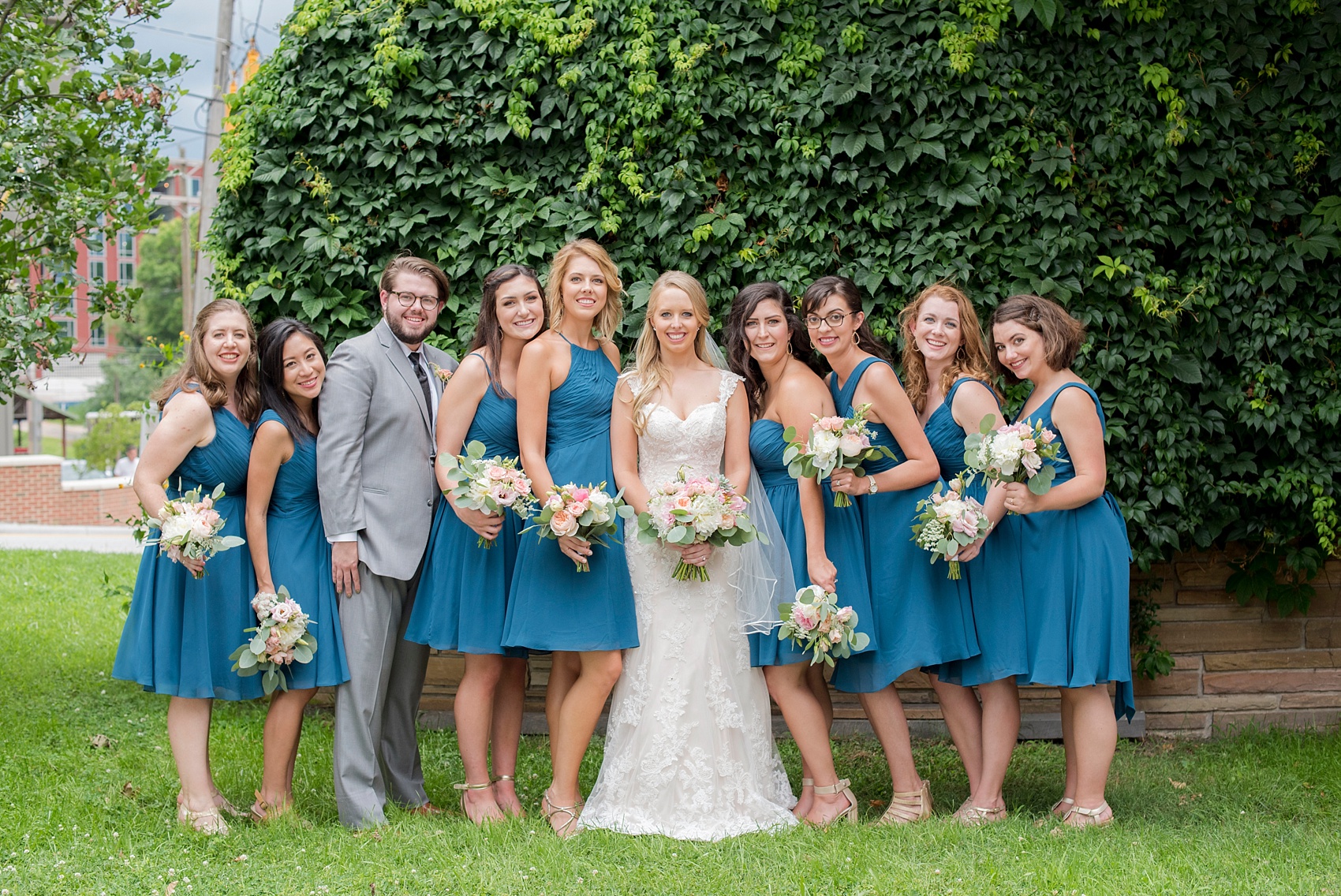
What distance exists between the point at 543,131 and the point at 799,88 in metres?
1.42

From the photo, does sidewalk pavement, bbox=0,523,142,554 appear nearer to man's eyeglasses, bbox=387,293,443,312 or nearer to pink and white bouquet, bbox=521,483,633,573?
man's eyeglasses, bbox=387,293,443,312

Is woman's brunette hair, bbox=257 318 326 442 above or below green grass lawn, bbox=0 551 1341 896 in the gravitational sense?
above

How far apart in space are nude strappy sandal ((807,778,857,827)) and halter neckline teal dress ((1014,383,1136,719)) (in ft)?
2.94

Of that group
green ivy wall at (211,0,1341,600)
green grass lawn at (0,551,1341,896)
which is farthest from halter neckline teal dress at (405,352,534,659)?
green ivy wall at (211,0,1341,600)

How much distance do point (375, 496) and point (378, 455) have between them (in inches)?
6.8

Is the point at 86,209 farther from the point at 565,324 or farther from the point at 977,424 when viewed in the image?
the point at 977,424

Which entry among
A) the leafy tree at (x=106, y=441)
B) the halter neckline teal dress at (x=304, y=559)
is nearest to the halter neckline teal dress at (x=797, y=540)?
the halter neckline teal dress at (x=304, y=559)

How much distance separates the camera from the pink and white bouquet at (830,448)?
4.13 metres

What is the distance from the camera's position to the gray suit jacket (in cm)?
→ 440

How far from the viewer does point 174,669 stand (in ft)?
14.1

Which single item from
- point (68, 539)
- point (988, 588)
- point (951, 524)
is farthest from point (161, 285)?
point (951, 524)

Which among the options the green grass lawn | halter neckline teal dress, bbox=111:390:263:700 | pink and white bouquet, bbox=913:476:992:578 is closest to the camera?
the green grass lawn

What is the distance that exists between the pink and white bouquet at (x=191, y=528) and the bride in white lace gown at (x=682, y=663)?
156 centimetres

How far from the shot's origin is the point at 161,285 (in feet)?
197
